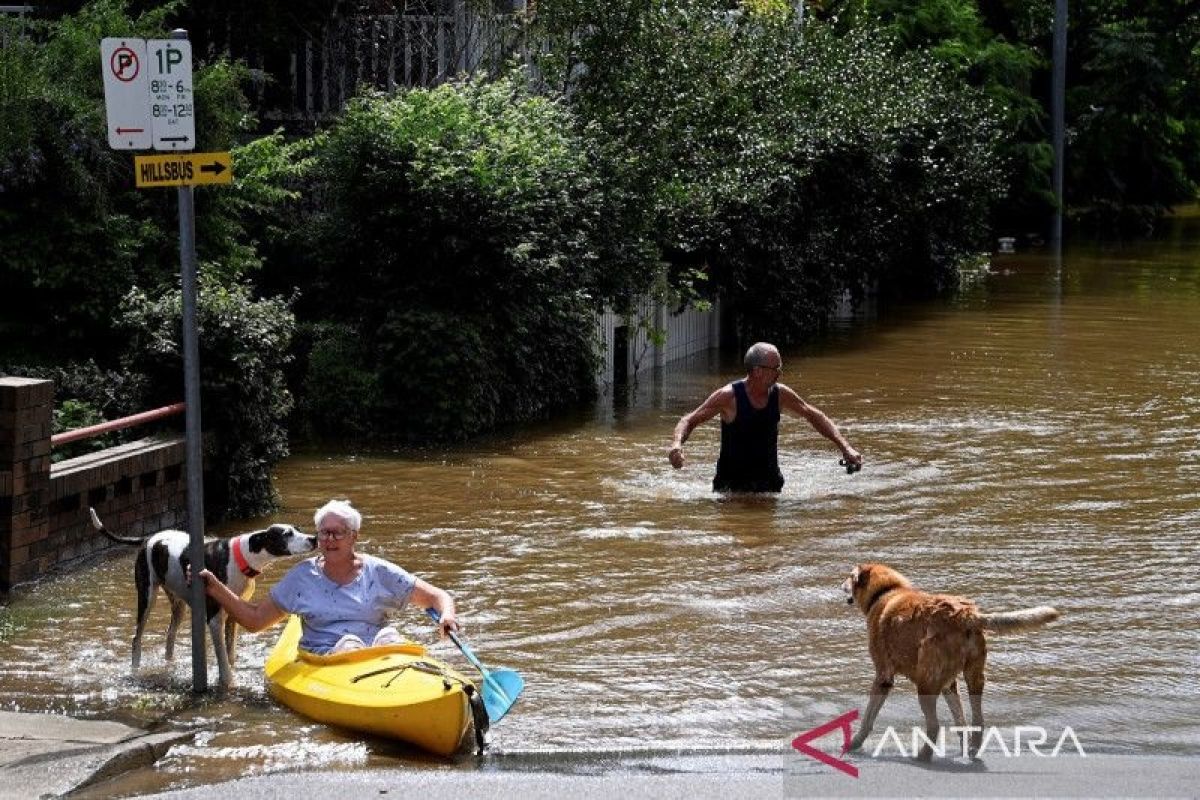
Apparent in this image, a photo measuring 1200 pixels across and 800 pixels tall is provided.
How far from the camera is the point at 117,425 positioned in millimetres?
12484

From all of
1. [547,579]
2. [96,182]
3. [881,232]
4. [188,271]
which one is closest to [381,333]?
[96,182]

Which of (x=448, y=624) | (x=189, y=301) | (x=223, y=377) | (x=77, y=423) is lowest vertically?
(x=448, y=624)

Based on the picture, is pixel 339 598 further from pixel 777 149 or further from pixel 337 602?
pixel 777 149

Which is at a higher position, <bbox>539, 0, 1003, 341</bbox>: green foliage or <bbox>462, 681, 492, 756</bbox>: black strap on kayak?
<bbox>539, 0, 1003, 341</bbox>: green foliage

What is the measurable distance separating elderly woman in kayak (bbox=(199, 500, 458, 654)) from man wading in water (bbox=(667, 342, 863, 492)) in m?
5.38

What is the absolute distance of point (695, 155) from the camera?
75.5ft

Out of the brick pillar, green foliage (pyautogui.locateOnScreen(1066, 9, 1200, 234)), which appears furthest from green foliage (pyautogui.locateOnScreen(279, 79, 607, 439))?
green foliage (pyautogui.locateOnScreen(1066, 9, 1200, 234))

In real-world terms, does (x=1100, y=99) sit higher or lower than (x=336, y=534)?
higher

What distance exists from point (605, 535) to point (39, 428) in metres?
4.01

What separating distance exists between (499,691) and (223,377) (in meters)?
5.72

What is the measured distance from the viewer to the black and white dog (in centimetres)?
968

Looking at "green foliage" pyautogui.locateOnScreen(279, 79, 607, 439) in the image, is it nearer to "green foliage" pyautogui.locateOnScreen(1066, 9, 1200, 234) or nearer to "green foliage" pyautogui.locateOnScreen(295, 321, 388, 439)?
"green foliage" pyautogui.locateOnScreen(295, 321, 388, 439)

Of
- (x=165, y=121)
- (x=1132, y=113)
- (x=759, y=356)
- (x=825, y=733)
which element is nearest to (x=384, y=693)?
(x=825, y=733)

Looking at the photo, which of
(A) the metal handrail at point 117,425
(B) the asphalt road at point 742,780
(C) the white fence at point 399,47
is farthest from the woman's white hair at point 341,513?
(C) the white fence at point 399,47
